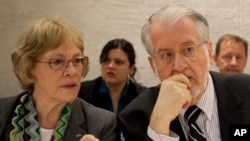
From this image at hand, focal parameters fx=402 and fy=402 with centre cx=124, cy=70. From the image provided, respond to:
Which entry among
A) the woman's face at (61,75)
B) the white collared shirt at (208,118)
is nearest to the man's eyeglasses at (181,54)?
the white collared shirt at (208,118)

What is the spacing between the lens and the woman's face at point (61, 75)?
1.70 metres

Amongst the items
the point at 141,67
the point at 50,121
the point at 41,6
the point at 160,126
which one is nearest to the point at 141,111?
the point at 160,126

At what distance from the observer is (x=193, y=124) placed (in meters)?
1.53

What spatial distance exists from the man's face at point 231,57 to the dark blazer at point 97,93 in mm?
662

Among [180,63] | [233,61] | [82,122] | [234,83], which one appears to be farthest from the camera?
[233,61]

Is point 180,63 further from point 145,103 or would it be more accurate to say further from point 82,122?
point 82,122

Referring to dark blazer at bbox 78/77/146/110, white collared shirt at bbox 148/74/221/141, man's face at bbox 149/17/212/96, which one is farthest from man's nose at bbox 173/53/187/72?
dark blazer at bbox 78/77/146/110

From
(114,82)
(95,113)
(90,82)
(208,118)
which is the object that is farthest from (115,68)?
(208,118)

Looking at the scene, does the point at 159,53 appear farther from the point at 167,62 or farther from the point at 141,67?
the point at 141,67

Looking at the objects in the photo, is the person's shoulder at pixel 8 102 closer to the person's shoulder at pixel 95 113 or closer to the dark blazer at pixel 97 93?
the person's shoulder at pixel 95 113

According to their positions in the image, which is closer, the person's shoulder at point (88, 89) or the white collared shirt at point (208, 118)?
the white collared shirt at point (208, 118)

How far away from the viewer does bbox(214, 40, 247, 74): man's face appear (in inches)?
125

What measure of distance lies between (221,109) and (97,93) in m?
1.79

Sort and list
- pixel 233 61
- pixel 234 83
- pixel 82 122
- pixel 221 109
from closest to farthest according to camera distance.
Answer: pixel 221 109
pixel 234 83
pixel 82 122
pixel 233 61
